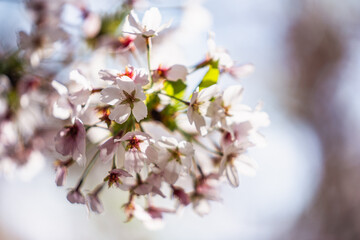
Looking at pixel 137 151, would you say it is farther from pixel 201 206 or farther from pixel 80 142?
pixel 201 206

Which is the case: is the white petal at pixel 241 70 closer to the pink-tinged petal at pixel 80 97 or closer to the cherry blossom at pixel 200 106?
the cherry blossom at pixel 200 106

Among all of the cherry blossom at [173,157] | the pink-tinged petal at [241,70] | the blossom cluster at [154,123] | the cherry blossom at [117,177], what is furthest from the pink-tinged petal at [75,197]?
the pink-tinged petal at [241,70]

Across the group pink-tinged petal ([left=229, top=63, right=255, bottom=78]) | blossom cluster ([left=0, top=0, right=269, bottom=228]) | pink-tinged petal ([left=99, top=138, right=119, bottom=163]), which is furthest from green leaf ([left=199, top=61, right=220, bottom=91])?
pink-tinged petal ([left=99, top=138, right=119, bottom=163])

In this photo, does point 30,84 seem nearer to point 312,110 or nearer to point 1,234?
point 312,110

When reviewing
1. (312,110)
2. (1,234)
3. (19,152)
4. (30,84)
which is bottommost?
(1,234)

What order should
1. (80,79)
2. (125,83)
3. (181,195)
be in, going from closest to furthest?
(125,83) < (80,79) < (181,195)

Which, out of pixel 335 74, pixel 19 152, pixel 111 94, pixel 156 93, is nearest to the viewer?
pixel 111 94

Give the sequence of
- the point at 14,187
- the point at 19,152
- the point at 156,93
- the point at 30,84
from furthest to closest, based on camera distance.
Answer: the point at 14,187, the point at 19,152, the point at 30,84, the point at 156,93

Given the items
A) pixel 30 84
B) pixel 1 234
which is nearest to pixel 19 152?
pixel 30 84

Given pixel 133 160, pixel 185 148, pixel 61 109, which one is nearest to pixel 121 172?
pixel 133 160
